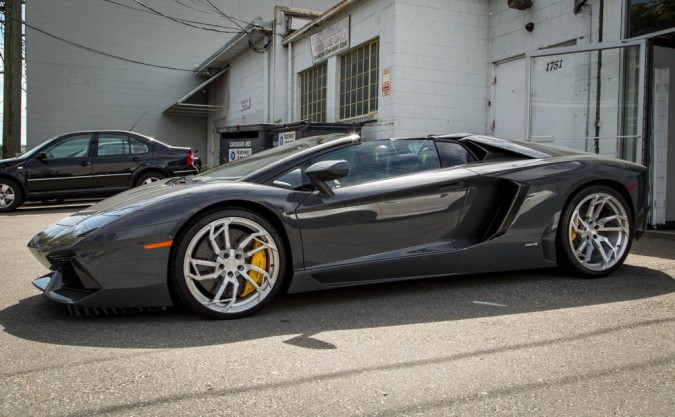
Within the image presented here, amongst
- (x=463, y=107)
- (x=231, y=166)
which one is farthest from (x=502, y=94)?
(x=231, y=166)

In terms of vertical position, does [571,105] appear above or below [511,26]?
below

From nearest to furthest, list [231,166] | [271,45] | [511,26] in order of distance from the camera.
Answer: [231,166]
[511,26]
[271,45]

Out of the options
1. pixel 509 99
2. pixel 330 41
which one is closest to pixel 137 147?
pixel 330 41

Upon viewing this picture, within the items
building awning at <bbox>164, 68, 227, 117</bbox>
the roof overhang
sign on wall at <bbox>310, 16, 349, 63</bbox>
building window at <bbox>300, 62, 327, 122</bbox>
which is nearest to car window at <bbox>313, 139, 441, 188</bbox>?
sign on wall at <bbox>310, 16, 349, 63</bbox>

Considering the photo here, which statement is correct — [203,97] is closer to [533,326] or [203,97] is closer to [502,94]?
[502,94]

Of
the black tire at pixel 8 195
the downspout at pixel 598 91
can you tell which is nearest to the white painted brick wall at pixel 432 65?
the downspout at pixel 598 91

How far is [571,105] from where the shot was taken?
823 centimetres

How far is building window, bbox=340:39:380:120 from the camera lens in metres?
11.1

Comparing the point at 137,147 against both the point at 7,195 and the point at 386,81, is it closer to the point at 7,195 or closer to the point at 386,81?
the point at 7,195

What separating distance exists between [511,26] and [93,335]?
874 cm

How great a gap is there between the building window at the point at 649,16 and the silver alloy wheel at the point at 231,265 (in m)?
6.15

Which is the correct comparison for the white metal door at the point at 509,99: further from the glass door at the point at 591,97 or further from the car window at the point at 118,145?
the car window at the point at 118,145

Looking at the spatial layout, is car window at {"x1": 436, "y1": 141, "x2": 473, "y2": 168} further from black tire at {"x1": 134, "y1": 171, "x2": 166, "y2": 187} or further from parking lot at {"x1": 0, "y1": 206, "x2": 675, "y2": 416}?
black tire at {"x1": 134, "y1": 171, "x2": 166, "y2": 187}

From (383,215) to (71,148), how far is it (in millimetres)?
9113
